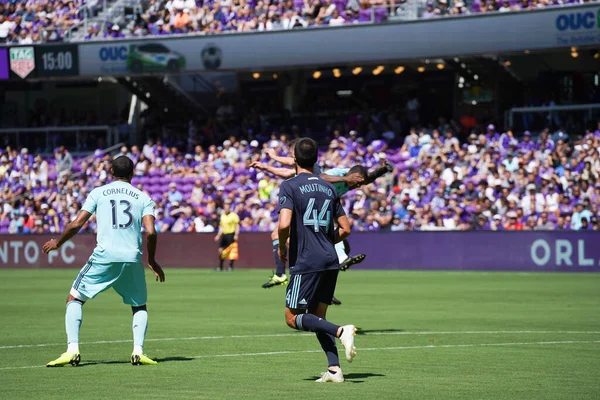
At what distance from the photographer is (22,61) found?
4291 cm

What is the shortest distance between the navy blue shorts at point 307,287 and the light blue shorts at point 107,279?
193 cm

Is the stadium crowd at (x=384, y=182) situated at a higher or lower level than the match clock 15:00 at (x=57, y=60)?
lower

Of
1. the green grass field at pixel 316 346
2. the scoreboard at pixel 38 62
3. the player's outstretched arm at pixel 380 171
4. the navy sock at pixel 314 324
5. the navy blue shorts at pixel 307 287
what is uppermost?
the scoreboard at pixel 38 62

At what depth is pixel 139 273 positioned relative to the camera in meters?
11.2

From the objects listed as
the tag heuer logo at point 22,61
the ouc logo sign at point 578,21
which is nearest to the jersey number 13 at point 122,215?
the ouc logo sign at point 578,21

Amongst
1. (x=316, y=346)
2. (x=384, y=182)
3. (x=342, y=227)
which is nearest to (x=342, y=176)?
(x=316, y=346)

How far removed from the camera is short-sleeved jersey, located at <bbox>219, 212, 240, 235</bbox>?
110ft

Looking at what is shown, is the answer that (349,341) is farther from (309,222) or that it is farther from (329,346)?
(309,222)

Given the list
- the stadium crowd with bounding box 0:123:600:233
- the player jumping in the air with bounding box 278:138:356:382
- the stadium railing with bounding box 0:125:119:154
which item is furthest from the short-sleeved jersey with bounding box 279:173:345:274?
the stadium railing with bounding box 0:125:119:154

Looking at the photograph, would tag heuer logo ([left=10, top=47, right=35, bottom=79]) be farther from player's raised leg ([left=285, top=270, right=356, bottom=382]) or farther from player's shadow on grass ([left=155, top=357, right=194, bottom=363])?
player's raised leg ([left=285, top=270, right=356, bottom=382])

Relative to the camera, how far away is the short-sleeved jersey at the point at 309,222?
382 inches

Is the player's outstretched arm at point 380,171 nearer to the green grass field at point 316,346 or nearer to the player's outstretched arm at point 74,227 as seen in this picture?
the green grass field at point 316,346

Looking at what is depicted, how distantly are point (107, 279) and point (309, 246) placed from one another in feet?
7.95

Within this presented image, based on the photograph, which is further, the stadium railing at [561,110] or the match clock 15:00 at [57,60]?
the match clock 15:00 at [57,60]
